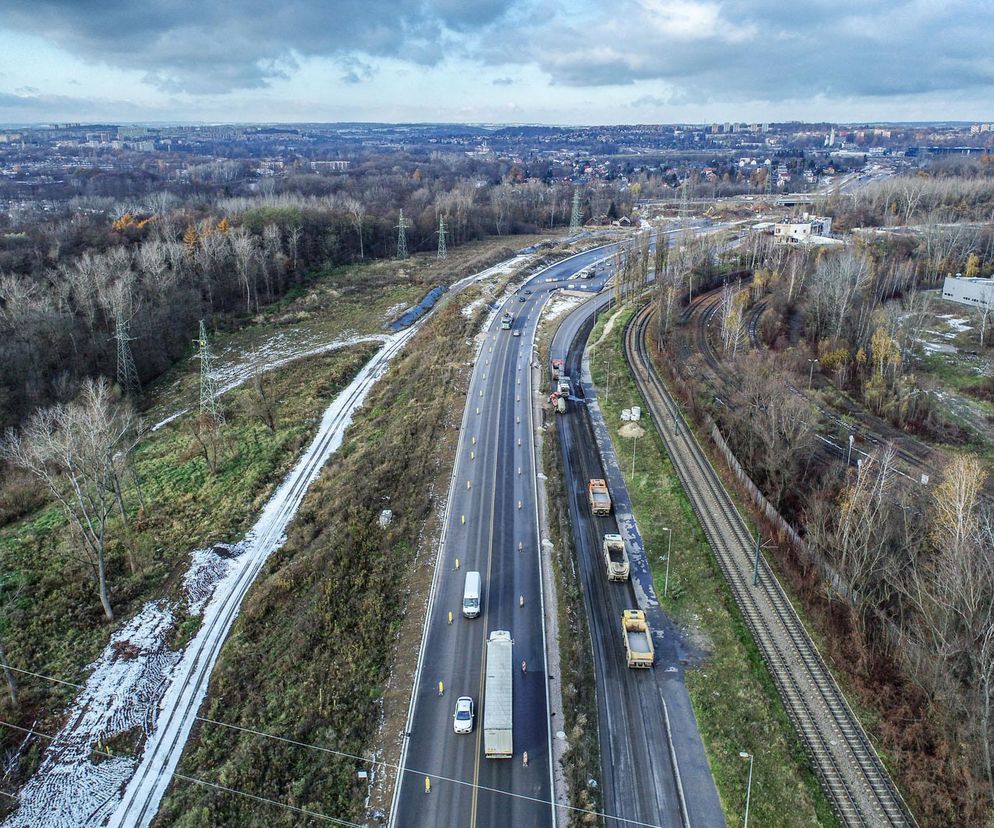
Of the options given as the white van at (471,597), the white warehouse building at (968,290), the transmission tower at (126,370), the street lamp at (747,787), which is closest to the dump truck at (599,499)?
the white van at (471,597)

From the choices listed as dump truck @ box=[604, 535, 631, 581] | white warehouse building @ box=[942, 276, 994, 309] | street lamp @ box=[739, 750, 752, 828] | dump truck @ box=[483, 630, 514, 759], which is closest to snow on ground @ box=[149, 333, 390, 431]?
dump truck @ box=[604, 535, 631, 581]

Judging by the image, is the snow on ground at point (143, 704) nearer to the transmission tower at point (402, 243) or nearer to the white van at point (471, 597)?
the white van at point (471, 597)

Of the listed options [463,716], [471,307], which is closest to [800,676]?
[463,716]

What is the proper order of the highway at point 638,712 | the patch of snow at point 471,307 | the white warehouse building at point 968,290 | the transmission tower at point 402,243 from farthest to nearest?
the transmission tower at point 402,243, the patch of snow at point 471,307, the white warehouse building at point 968,290, the highway at point 638,712

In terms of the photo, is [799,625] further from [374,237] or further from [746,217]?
[746,217]

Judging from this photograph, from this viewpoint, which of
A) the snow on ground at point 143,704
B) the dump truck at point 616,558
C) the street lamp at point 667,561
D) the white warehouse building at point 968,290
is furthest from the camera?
the white warehouse building at point 968,290

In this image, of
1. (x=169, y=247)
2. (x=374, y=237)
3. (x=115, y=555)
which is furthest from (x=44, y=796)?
(x=374, y=237)
